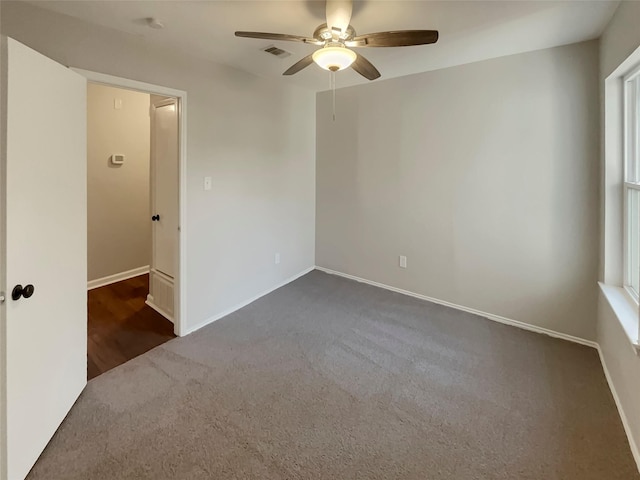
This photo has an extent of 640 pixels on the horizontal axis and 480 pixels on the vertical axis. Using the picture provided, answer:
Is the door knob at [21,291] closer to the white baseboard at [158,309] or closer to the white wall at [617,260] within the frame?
the white baseboard at [158,309]

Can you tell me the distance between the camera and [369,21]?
216 cm

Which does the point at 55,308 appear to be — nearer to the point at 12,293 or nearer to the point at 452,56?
the point at 12,293

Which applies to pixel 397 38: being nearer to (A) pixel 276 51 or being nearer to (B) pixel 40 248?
(A) pixel 276 51

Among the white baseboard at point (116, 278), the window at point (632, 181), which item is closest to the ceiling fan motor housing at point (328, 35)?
the window at point (632, 181)

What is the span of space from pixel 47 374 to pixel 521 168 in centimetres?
367

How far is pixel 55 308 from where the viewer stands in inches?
68.8

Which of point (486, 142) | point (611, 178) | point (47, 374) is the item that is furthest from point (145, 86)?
point (611, 178)

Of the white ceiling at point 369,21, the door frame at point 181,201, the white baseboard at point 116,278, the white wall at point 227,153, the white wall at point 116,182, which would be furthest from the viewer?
the white baseboard at point 116,278

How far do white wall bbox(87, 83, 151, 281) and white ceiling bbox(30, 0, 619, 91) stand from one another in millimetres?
1986

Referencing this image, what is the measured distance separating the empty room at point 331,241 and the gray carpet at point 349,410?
→ 0.05 ft

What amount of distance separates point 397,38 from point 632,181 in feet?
6.09

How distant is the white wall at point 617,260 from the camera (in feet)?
5.58

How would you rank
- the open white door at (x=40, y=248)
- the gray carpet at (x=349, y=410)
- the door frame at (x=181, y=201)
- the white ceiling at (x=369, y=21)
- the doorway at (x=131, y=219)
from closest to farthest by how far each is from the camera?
the open white door at (x=40, y=248) < the gray carpet at (x=349, y=410) < the white ceiling at (x=369, y=21) < the door frame at (x=181, y=201) < the doorway at (x=131, y=219)

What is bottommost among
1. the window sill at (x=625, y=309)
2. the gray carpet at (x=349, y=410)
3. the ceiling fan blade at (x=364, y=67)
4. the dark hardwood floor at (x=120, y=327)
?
the gray carpet at (x=349, y=410)
